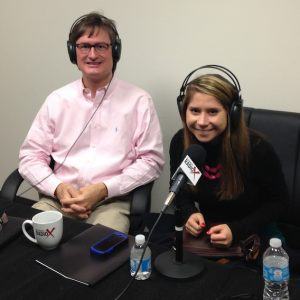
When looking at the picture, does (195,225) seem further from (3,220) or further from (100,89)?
(100,89)

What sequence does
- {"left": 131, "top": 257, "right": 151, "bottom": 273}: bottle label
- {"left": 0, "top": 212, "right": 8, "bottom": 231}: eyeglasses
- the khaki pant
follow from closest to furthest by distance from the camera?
{"left": 131, "top": 257, "right": 151, "bottom": 273}: bottle label
{"left": 0, "top": 212, "right": 8, "bottom": 231}: eyeglasses
the khaki pant

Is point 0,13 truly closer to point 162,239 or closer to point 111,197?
point 111,197

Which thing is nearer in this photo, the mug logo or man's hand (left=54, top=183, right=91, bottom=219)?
the mug logo

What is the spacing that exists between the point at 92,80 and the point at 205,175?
2.31 ft

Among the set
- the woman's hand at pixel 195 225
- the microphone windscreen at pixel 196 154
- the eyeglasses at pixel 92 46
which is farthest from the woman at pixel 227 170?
the eyeglasses at pixel 92 46

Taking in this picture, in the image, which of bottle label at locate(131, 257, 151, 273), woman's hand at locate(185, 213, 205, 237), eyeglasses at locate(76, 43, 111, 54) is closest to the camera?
bottle label at locate(131, 257, 151, 273)

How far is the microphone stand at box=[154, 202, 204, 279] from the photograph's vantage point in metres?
1.01

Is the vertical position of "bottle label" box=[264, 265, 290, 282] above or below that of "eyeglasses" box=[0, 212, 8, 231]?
above

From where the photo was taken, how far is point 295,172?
5.26 feet

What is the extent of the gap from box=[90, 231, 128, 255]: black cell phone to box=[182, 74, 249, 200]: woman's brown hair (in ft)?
1.59

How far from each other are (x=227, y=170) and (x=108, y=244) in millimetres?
563

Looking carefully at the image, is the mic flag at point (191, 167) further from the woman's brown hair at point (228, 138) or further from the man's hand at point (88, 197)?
the man's hand at point (88, 197)

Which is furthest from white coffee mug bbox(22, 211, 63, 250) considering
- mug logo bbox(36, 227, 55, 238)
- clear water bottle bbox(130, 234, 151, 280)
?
clear water bottle bbox(130, 234, 151, 280)

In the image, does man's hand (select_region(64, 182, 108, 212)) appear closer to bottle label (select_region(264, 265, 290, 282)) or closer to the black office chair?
the black office chair
